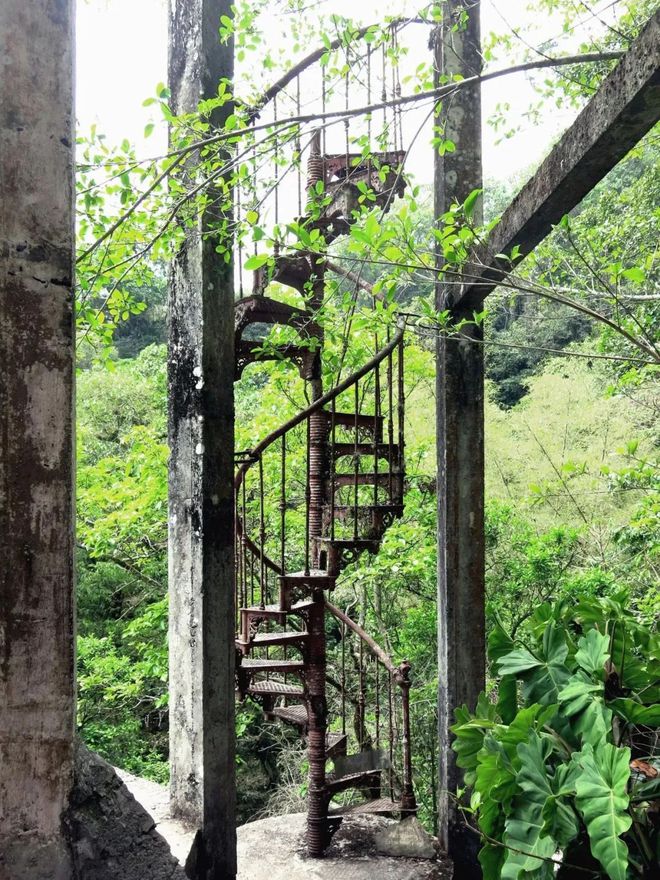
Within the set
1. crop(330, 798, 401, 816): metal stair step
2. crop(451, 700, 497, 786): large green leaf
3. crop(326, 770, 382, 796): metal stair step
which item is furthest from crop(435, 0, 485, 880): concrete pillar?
crop(451, 700, 497, 786): large green leaf

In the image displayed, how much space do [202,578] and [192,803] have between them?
0.94m

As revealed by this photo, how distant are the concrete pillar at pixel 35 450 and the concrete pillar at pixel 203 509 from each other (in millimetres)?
1743

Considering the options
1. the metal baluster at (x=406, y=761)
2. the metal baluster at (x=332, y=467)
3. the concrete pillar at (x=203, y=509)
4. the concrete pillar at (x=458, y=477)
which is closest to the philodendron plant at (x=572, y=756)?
the concrete pillar at (x=203, y=509)

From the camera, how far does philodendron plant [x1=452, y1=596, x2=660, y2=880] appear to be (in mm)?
1749

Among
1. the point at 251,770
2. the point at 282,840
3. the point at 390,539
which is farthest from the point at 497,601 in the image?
the point at 251,770

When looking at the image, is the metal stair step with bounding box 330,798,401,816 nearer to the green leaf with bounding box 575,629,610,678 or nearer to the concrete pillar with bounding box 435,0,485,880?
the concrete pillar with bounding box 435,0,485,880

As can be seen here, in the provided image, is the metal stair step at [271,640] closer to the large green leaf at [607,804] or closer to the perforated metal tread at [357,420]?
the perforated metal tread at [357,420]

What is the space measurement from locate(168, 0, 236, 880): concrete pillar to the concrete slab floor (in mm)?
233

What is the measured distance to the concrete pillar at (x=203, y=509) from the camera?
304 centimetres

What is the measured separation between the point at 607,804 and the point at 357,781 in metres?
2.98

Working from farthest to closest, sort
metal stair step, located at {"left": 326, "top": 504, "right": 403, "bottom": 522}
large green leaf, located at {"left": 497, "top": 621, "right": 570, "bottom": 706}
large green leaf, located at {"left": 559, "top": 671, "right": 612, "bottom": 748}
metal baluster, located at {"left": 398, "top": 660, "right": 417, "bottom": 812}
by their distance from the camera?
metal baluster, located at {"left": 398, "top": 660, "right": 417, "bottom": 812}, metal stair step, located at {"left": 326, "top": 504, "right": 403, "bottom": 522}, large green leaf, located at {"left": 497, "top": 621, "right": 570, "bottom": 706}, large green leaf, located at {"left": 559, "top": 671, "right": 612, "bottom": 748}

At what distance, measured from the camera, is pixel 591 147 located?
2025 millimetres

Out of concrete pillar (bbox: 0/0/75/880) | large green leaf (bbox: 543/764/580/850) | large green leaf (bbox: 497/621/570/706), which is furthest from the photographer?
large green leaf (bbox: 497/621/570/706)

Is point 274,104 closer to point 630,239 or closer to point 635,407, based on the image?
point 630,239
